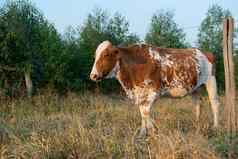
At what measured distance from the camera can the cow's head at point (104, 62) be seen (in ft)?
25.8

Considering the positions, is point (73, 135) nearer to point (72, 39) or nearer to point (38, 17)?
point (38, 17)

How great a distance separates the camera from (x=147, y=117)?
8.08m

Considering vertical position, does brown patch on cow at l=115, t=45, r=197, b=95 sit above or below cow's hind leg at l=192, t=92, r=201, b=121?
above

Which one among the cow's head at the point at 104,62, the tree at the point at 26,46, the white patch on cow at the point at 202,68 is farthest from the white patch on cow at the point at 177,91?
the tree at the point at 26,46

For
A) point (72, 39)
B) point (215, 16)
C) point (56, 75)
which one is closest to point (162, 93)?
point (56, 75)

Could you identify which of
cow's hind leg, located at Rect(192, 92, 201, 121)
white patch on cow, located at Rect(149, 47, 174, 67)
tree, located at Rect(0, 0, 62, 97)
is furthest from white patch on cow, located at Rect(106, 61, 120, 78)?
tree, located at Rect(0, 0, 62, 97)

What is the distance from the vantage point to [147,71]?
325 inches

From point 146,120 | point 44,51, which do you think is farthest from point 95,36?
point 146,120

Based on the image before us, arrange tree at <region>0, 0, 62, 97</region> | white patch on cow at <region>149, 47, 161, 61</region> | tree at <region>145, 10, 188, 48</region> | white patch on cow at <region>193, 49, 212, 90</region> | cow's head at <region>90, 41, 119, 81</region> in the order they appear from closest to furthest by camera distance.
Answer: cow's head at <region>90, 41, 119, 81</region> → white patch on cow at <region>149, 47, 161, 61</region> → white patch on cow at <region>193, 49, 212, 90</region> → tree at <region>0, 0, 62, 97</region> → tree at <region>145, 10, 188, 48</region>

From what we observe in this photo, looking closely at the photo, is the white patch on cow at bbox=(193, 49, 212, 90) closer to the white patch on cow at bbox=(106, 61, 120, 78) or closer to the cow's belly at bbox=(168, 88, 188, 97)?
the cow's belly at bbox=(168, 88, 188, 97)

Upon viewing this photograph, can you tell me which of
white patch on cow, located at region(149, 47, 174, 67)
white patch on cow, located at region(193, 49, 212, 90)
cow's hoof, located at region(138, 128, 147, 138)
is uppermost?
white patch on cow, located at region(149, 47, 174, 67)

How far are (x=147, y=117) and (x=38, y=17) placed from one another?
13.3 meters

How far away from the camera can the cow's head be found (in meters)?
7.87

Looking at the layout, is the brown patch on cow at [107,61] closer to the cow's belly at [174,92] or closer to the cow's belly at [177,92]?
the cow's belly at [174,92]
